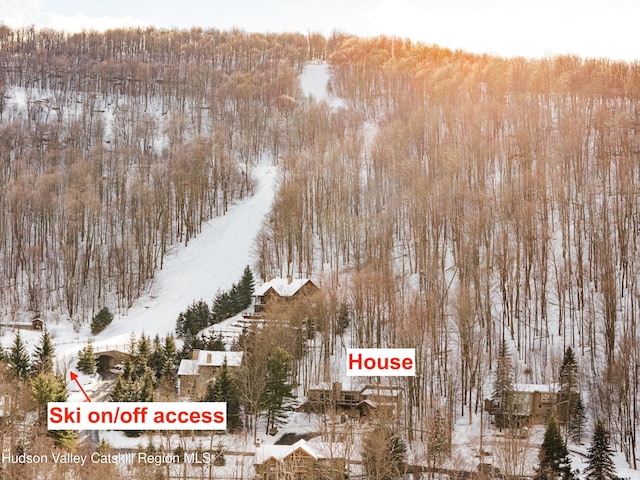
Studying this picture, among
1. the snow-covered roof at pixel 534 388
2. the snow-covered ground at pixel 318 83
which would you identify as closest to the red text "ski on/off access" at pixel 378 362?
the snow-covered roof at pixel 534 388

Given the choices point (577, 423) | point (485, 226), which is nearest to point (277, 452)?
point (577, 423)

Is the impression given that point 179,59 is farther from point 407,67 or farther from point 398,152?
point 398,152

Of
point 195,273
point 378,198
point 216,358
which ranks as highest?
point 378,198

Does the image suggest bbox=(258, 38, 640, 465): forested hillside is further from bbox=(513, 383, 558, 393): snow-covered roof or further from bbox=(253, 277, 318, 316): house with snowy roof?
bbox=(253, 277, 318, 316): house with snowy roof

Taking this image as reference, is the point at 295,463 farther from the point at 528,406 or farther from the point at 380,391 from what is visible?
the point at 528,406

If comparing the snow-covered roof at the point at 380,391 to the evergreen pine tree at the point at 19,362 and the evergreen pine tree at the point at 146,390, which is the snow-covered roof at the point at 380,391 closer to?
the evergreen pine tree at the point at 146,390

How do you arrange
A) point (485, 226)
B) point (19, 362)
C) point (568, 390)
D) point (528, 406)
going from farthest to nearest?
point (485, 226)
point (19, 362)
point (528, 406)
point (568, 390)

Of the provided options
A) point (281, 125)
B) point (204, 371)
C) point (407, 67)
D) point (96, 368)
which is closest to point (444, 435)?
point (204, 371)
